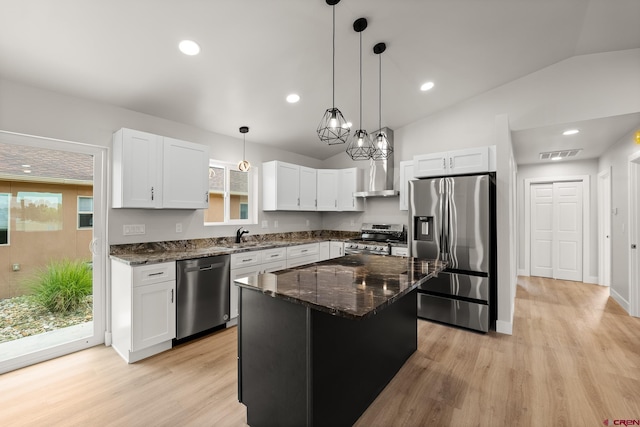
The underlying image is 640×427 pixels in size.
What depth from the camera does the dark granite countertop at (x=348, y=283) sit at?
4.52ft

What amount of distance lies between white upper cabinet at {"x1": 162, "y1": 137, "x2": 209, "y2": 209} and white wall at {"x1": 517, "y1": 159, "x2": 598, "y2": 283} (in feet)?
19.6

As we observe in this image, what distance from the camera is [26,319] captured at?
264 centimetres

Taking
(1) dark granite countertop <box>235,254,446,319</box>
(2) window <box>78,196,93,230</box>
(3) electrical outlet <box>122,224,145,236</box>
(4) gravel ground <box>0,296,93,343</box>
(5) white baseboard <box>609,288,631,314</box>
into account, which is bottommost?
(5) white baseboard <box>609,288,631,314</box>

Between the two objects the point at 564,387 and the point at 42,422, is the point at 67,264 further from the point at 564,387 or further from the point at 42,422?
the point at 564,387

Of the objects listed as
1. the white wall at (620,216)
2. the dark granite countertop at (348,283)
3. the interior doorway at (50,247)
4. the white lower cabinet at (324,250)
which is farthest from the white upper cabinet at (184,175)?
the white wall at (620,216)

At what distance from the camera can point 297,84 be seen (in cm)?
325

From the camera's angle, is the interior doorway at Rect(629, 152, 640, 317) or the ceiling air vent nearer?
the interior doorway at Rect(629, 152, 640, 317)

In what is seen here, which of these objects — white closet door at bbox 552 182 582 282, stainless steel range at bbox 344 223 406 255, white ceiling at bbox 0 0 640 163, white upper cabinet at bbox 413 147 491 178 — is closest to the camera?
white ceiling at bbox 0 0 640 163

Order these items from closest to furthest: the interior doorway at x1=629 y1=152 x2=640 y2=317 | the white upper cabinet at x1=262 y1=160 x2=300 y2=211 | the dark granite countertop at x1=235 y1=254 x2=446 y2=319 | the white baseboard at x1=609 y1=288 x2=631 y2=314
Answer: the dark granite countertop at x1=235 y1=254 x2=446 y2=319, the interior doorway at x1=629 y1=152 x2=640 y2=317, the white baseboard at x1=609 y1=288 x2=631 y2=314, the white upper cabinet at x1=262 y1=160 x2=300 y2=211

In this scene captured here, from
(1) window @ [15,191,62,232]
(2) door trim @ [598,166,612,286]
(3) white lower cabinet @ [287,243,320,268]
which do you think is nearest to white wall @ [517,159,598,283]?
(2) door trim @ [598,166,612,286]

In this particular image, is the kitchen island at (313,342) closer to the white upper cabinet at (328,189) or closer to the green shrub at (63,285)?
the green shrub at (63,285)

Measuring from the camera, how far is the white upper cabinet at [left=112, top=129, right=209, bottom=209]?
2842mm

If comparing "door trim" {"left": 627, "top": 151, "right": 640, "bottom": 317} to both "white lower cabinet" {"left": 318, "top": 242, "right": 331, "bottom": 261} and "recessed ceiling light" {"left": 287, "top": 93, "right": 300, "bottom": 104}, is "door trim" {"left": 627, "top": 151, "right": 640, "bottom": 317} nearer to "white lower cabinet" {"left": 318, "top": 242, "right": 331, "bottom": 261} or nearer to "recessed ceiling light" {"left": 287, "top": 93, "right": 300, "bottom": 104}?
"white lower cabinet" {"left": 318, "top": 242, "right": 331, "bottom": 261}

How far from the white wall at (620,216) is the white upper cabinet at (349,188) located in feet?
11.7
